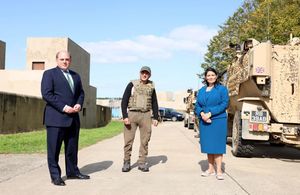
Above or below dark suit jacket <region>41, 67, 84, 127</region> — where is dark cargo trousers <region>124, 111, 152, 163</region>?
below

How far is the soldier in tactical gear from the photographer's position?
8211 mm

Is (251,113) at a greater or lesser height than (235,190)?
greater

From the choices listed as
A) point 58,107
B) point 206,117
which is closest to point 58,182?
point 58,107

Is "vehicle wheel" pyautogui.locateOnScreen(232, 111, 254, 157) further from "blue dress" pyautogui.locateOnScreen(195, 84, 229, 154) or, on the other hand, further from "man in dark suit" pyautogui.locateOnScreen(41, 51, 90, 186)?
"man in dark suit" pyautogui.locateOnScreen(41, 51, 90, 186)

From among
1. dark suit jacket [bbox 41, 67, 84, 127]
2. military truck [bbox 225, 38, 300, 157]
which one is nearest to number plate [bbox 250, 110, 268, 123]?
military truck [bbox 225, 38, 300, 157]

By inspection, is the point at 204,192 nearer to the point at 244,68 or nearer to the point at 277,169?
the point at 277,169

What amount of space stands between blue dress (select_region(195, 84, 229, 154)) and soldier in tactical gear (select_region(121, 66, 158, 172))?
108cm

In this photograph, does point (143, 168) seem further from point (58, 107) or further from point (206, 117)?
point (58, 107)

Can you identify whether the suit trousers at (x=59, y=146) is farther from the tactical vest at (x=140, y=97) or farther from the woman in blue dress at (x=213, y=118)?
the woman in blue dress at (x=213, y=118)

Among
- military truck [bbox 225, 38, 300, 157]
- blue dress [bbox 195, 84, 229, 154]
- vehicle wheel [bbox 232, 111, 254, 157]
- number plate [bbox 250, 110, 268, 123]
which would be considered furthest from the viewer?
vehicle wheel [bbox 232, 111, 254, 157]

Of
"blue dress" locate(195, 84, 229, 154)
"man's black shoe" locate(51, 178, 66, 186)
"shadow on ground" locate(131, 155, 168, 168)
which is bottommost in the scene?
"shadow on ground" locate(131, 155, 168, 168)

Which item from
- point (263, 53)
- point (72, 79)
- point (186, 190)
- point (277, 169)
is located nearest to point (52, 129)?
point (72, 79)

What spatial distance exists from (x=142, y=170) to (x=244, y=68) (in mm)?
4061

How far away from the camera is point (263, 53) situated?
32.4 ft
